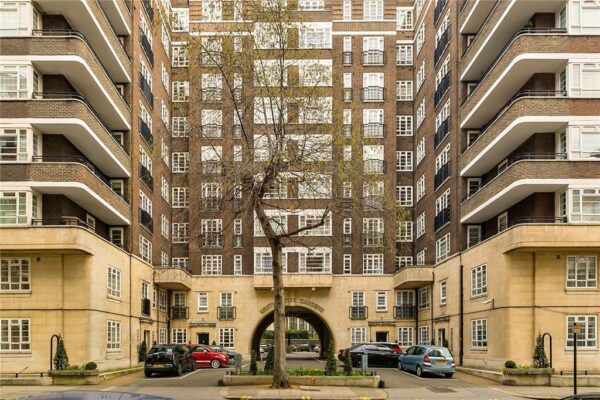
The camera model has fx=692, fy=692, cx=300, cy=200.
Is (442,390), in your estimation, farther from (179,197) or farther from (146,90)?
(179,197)

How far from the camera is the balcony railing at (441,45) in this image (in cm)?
4447

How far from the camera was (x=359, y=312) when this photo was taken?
→ 53625 millimetres

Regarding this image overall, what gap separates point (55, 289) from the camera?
98.4 ft

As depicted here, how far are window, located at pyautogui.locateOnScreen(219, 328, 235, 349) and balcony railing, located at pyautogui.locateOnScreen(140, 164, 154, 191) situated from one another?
44.9ft

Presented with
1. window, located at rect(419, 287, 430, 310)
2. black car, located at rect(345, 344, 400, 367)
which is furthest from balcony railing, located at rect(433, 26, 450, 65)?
black car, located at rect(345, 344, 400, 367)

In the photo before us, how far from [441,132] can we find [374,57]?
1326 cm

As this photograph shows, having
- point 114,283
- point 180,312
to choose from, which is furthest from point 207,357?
point 180,312

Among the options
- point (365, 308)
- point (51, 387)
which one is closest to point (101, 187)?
point (51, 387)

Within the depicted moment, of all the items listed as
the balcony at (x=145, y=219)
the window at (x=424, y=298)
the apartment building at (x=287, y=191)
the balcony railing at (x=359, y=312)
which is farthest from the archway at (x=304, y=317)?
the balcony at (x=145, y=219)

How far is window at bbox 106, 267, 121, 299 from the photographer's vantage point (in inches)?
1351

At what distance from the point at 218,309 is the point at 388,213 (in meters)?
30.8

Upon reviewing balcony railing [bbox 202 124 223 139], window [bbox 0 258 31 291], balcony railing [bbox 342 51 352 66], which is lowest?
window [bbox 0 258 31 291]

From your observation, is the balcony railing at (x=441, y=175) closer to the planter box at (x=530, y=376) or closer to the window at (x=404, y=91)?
the window at (x=404, y=91)

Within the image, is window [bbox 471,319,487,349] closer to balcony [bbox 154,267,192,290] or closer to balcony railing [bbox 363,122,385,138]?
balcony [bbox 154,267,192,290]
